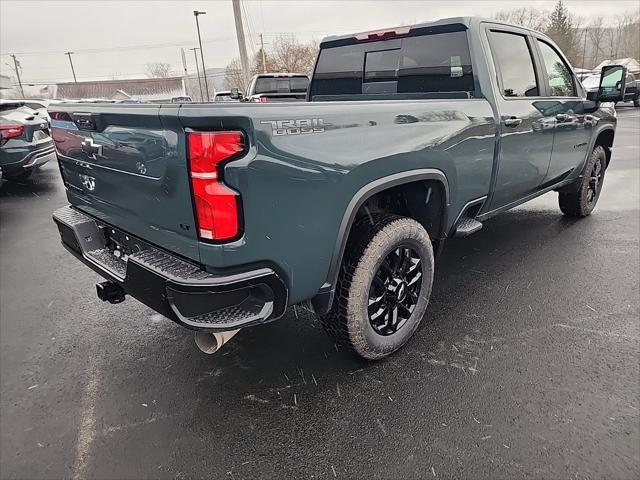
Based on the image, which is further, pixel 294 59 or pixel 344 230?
pixel 294 59

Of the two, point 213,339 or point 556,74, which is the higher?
point 556,74

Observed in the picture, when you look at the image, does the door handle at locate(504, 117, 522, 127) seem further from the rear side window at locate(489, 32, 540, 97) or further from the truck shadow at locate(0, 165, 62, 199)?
the truck shadow at locate(0, 165, 62, 199)

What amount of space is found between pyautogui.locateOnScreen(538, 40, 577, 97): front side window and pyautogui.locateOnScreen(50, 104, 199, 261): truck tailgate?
3.55 meters

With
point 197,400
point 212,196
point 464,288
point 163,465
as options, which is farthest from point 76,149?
point 464,288

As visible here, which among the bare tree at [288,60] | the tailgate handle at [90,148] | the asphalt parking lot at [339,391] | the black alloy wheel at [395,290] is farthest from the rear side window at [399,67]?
the bare tree at [288,60]

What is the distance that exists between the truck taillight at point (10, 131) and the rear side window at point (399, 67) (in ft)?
17.7

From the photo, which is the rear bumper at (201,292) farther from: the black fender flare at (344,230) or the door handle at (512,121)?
the door handle at (512,121)

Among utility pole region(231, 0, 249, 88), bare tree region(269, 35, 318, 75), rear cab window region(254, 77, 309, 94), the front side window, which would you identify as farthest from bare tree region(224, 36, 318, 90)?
the front side window

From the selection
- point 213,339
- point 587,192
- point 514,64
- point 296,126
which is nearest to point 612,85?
point 587,192

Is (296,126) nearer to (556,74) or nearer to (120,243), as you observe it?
(120,243)

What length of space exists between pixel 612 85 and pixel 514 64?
179 centimetres

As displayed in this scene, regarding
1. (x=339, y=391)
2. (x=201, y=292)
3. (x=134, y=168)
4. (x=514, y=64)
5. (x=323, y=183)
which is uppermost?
(x=514, y=64)

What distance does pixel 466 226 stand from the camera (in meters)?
3.34

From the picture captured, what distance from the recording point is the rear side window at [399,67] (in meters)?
3.36
